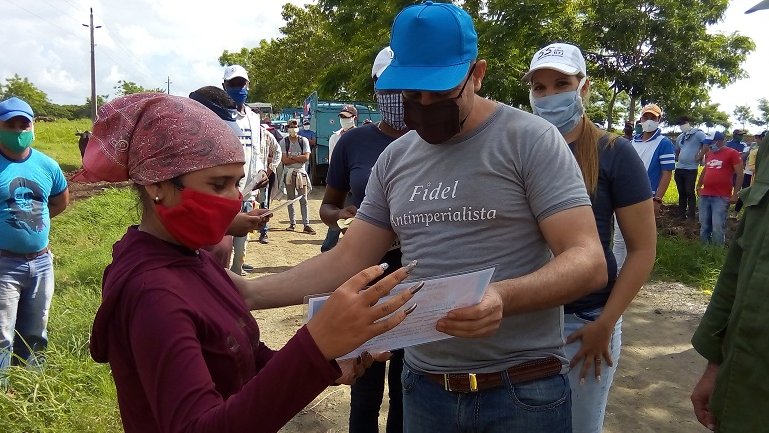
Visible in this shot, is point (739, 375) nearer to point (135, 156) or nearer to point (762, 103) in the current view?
point (135, 156)

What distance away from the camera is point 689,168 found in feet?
37.9

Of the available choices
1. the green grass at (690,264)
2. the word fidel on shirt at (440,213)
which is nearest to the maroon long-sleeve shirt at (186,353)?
the word fidel on shirt at (440,213)

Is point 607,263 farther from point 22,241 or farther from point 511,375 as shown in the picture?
point 22,241

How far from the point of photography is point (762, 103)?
7219 centimetres

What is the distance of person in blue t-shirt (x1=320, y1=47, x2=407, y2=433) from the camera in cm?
296

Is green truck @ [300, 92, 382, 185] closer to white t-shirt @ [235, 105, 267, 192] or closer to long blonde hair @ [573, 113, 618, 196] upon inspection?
white t-shirt @ [235, 105, 267, 192]

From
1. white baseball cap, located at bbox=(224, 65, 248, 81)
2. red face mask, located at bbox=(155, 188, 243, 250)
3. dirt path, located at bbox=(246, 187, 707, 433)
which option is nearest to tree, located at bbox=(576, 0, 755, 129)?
dirt path, located at bbox=(246, 187, 707, 433)

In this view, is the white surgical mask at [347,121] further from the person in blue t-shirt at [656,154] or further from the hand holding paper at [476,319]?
the hand holding paper at [476,319]

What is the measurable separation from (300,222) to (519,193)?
10.1 meters

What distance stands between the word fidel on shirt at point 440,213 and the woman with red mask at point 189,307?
450 millimetres

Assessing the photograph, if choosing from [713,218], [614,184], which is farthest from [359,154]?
[713,218]

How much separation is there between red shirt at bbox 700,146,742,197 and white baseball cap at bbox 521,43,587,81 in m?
7.72

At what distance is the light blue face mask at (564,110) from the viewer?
245cm

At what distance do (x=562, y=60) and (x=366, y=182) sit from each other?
1163 millimetres
